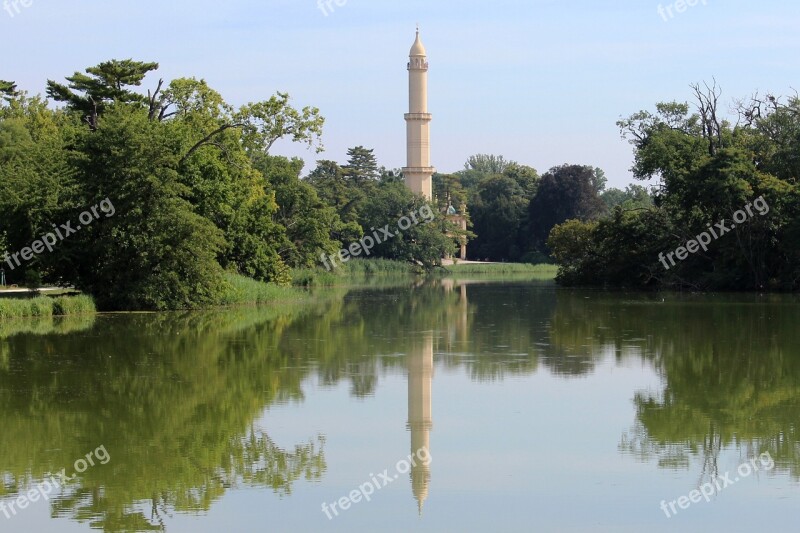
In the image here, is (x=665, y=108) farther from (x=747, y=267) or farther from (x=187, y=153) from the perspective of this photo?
(x=187, y=153)

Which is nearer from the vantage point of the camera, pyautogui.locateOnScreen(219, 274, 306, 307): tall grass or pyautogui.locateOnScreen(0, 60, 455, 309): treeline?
pyautogui.locateOnScreen(0, 60, 455, 309): treeline

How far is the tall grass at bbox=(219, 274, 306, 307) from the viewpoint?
38.6 meters

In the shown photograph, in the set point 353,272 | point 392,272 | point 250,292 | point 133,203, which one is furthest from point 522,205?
point 133,203

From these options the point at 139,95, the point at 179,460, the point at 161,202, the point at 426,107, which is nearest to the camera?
the point at 179,460

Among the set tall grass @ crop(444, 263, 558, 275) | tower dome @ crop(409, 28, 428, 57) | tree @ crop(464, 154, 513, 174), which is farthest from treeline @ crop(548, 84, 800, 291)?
tree @ crop(464, 154, 513, 174)

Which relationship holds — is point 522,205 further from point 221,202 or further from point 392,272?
point 221,202

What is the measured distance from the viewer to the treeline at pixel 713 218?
4728cm

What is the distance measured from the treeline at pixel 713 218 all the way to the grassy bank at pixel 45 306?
25924 mm

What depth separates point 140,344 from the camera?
2398 centimetres

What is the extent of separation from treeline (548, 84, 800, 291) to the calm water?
2219 centimetres

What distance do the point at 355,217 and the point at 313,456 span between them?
6907cm

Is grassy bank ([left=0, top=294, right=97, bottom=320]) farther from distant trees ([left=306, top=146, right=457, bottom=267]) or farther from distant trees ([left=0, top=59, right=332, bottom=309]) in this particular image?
distant trees ([left=306, top=146, right=457, bottom=267])

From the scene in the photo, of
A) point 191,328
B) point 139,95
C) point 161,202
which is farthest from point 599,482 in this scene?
point 139,95

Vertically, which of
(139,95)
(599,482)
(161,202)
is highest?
(139,95)
